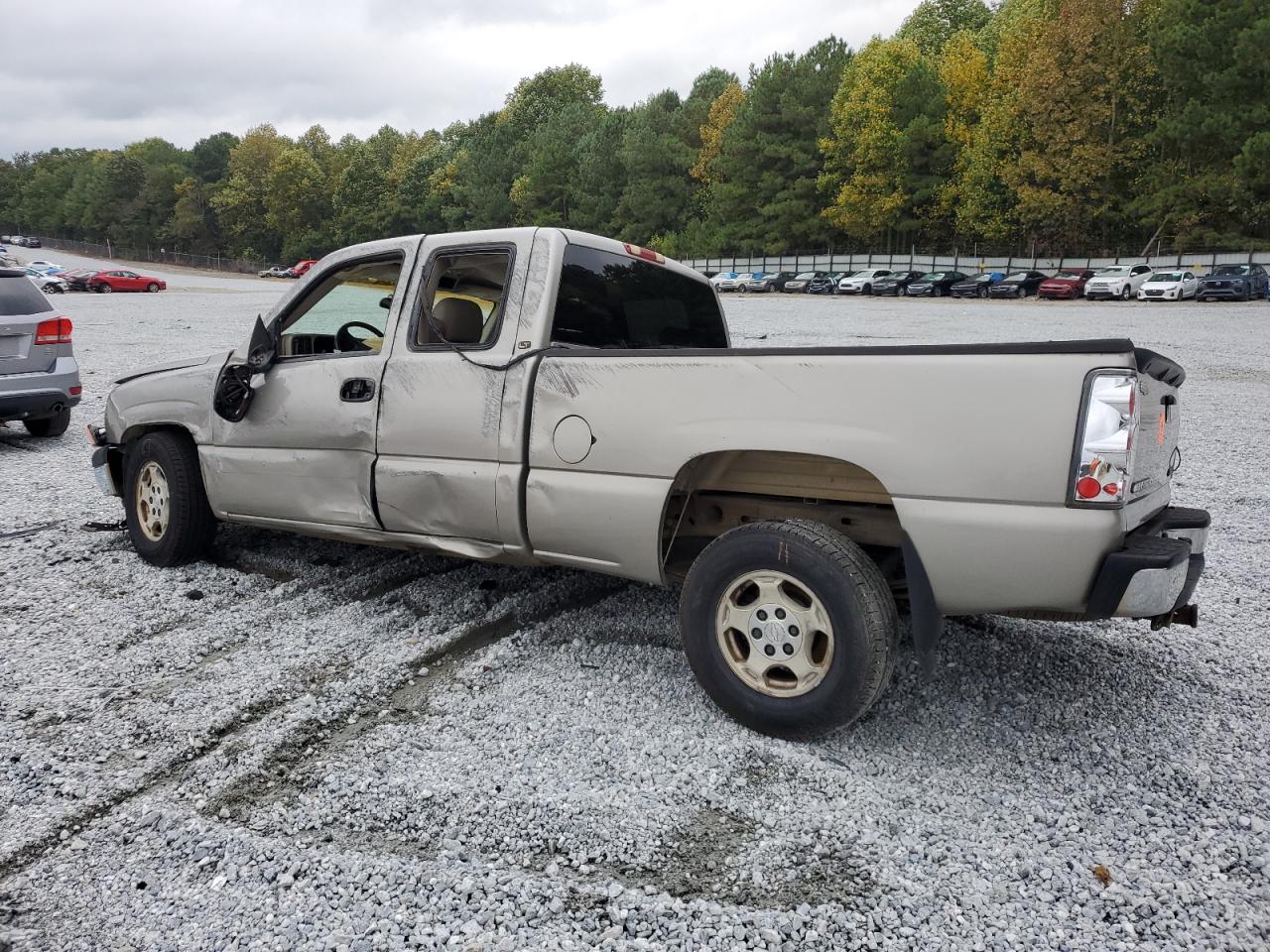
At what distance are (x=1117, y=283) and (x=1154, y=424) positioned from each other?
38918mm

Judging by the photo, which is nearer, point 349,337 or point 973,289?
point 349,337

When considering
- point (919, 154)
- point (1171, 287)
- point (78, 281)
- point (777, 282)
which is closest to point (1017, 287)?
point (1171, 287)

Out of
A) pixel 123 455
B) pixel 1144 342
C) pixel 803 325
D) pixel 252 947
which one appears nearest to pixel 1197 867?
pixel 252 947

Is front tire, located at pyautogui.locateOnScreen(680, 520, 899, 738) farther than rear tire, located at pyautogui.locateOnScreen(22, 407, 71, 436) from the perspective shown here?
No

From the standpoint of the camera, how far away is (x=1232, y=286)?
34062 millimetres

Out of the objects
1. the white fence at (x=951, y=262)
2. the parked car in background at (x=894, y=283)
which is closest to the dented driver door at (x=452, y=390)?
the parked car in background at (x=894, y=283)

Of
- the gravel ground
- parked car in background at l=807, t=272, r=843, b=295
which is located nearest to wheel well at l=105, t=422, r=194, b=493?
the gravel ground

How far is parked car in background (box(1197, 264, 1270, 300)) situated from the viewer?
112 ft

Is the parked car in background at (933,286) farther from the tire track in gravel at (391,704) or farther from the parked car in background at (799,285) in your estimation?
the tire track in gravel at (391,704)

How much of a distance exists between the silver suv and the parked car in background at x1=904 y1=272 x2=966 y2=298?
127ft

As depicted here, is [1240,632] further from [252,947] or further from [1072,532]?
[252,947]

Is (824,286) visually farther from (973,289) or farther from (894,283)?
(973,289)

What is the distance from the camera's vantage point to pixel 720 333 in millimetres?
5246

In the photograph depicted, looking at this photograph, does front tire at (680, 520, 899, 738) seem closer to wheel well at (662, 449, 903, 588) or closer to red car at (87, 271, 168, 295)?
wheel well at (662, 449, 903, 588)
